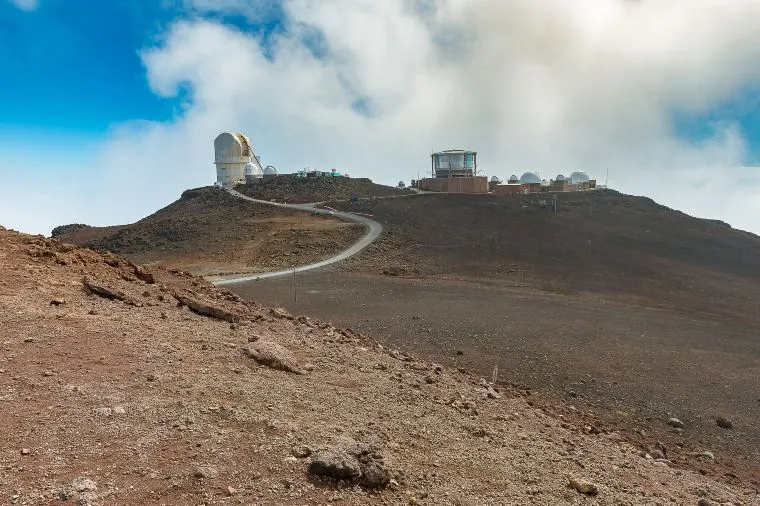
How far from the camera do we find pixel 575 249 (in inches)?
1368

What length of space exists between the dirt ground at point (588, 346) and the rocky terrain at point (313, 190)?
23933 mm

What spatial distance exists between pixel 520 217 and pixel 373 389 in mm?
35477

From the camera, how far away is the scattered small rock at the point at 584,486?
5938 millimetres

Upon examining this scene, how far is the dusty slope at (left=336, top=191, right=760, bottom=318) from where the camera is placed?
28.0 meters

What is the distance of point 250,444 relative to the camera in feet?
17.1

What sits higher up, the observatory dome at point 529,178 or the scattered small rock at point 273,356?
the observatory dome at point 529,178

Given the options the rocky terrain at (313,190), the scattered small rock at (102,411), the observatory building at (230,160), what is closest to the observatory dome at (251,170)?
the observatory building at (230,160)

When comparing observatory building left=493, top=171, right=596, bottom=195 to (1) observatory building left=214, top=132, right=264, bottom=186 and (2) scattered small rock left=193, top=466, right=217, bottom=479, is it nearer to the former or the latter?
(1) observatory building left=214, top=132, right=264, bottom=186

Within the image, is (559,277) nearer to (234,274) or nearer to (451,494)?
(234,274)

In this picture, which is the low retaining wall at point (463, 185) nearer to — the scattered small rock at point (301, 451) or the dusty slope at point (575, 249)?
the dusty slope at point (575, 249)

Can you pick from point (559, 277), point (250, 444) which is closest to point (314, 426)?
point (250, 444)

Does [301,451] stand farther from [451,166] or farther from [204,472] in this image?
[451,166]

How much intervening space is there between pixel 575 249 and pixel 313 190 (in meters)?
25.9

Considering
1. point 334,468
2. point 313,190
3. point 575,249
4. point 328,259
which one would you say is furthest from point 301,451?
point 313,190
